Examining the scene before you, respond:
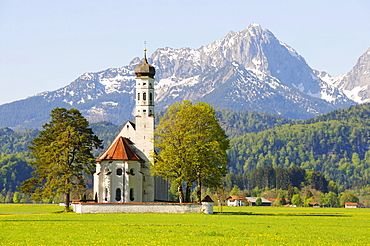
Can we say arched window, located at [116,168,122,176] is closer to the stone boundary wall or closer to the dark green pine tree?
the dark green pine tree

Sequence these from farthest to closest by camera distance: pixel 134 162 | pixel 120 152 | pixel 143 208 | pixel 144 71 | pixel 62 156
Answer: pixel 144 71 → pixel 134 162 → pixel 120 152 → pixel 62 156 → pixel 143 208

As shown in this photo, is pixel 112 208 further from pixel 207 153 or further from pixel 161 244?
pixel 161 244

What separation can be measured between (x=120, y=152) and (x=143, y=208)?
1533 cm

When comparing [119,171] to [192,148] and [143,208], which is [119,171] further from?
[192,148]

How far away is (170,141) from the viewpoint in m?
94.6

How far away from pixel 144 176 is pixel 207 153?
1727 cm

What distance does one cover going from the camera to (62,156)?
9712cm

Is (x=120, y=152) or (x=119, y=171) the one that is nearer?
(x=119, y=171)

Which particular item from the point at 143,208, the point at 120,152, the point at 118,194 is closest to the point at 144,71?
the point at 120,152

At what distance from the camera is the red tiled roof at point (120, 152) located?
336 feet

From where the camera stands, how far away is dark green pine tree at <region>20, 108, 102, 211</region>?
315 ft

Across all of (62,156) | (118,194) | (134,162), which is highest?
(62,156)

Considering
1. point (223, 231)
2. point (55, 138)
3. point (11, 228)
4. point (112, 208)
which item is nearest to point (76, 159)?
point (55, 138)

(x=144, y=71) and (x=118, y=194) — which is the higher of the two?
(x=144, y=71)
